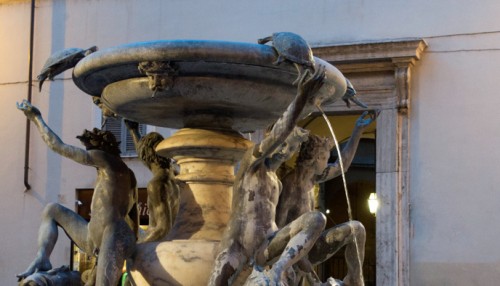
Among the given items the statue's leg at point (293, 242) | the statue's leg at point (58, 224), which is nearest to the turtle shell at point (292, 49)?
the statue's leg at point (293, 242)

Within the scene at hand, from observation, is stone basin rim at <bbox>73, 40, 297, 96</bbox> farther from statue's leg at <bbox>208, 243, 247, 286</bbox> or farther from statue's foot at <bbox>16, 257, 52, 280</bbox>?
statue's foot at <bbox>16, 257, 52, 280</bbox>

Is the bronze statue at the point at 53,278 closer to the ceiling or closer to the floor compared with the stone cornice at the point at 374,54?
closer to the floor

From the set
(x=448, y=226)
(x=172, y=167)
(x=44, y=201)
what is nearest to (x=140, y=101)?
(x=172, y=167)

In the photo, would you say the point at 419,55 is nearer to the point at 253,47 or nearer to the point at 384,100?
the point at 384,100

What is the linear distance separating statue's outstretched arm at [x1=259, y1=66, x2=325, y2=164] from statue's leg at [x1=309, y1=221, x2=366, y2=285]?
772mm

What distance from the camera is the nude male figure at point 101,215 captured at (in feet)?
20.1

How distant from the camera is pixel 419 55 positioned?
43.5ft

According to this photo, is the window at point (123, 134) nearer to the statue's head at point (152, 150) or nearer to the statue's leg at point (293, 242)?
the statue's head at point (152, 150)

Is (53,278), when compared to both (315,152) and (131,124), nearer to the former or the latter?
(131,124)

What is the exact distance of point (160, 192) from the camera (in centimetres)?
693

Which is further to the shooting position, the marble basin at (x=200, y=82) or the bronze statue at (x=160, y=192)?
the bronze statue at (x=160, y=192)

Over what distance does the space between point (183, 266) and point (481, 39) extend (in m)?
8.17

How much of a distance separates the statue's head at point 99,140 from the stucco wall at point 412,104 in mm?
7236

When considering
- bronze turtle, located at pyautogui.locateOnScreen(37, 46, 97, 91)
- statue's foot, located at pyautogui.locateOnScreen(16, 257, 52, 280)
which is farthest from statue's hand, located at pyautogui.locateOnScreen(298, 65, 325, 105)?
statue's foot, located at pyautogui.locateOnScreen(16, 257, 52, 280)
